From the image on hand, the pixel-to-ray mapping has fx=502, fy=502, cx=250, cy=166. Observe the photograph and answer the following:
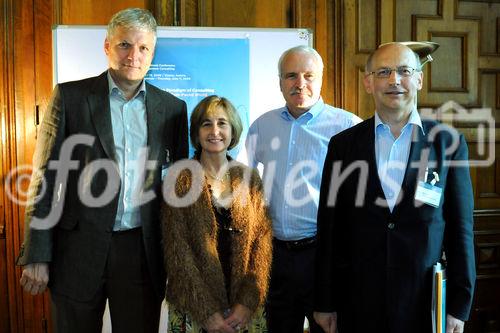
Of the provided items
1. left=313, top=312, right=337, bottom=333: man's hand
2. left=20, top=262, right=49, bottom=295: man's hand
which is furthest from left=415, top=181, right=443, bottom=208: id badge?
left=20, top=262, right=49, bottom=295: man's hand

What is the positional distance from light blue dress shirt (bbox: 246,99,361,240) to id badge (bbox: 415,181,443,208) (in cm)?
55

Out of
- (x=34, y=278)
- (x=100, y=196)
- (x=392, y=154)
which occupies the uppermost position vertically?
(x=392, y=154)

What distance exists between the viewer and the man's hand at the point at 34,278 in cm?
169

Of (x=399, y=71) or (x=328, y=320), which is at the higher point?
(x=399, y=71)

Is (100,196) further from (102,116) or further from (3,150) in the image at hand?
(3,150)

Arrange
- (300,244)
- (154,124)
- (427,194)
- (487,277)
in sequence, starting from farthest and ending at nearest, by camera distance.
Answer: (487,277) → (300,244) → (154,124) → (427,194)

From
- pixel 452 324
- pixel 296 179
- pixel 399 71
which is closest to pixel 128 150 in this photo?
pixel 296 179

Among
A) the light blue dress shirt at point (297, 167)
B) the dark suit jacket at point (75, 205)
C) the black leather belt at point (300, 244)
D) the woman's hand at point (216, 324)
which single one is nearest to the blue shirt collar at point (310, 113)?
the light blue dress shirt at point (297, 167)

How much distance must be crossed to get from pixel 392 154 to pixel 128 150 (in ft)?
2.93

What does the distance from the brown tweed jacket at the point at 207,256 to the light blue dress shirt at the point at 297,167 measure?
193mm

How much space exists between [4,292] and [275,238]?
1768 mm

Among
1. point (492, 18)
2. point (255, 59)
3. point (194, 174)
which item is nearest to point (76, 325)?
point (194, 174)

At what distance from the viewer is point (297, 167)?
6.60ft

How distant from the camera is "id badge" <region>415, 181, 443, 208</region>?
4.96 ft
